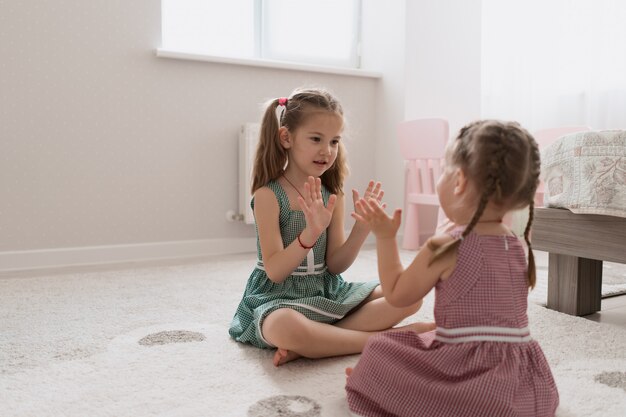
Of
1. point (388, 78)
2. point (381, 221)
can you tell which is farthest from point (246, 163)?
point (381, 221)

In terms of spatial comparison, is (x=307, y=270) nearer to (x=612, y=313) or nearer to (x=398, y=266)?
(x=398, y=266)

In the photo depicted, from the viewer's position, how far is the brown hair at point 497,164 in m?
0.75

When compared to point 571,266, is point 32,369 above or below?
below

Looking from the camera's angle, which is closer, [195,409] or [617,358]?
[195,409]

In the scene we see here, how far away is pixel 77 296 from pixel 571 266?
1344 mm

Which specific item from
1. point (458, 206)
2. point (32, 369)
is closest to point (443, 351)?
point (458, 206)

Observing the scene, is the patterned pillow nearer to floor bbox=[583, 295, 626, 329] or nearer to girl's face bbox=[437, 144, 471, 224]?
floor bbox=[583, 295, 626, 329]

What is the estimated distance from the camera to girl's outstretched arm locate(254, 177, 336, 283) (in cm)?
106

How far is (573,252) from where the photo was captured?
4.47 ft

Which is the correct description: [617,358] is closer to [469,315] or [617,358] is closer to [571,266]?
[571,266]

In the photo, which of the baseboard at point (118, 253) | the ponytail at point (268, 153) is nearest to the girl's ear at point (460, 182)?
the ponytail at point (268, 153)

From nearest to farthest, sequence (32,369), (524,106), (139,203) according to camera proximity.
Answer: (32,369) → (139,203) → (524,106)

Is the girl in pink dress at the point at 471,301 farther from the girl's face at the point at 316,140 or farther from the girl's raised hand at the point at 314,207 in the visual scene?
the girl's face at the point at 316,140

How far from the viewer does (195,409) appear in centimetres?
87
